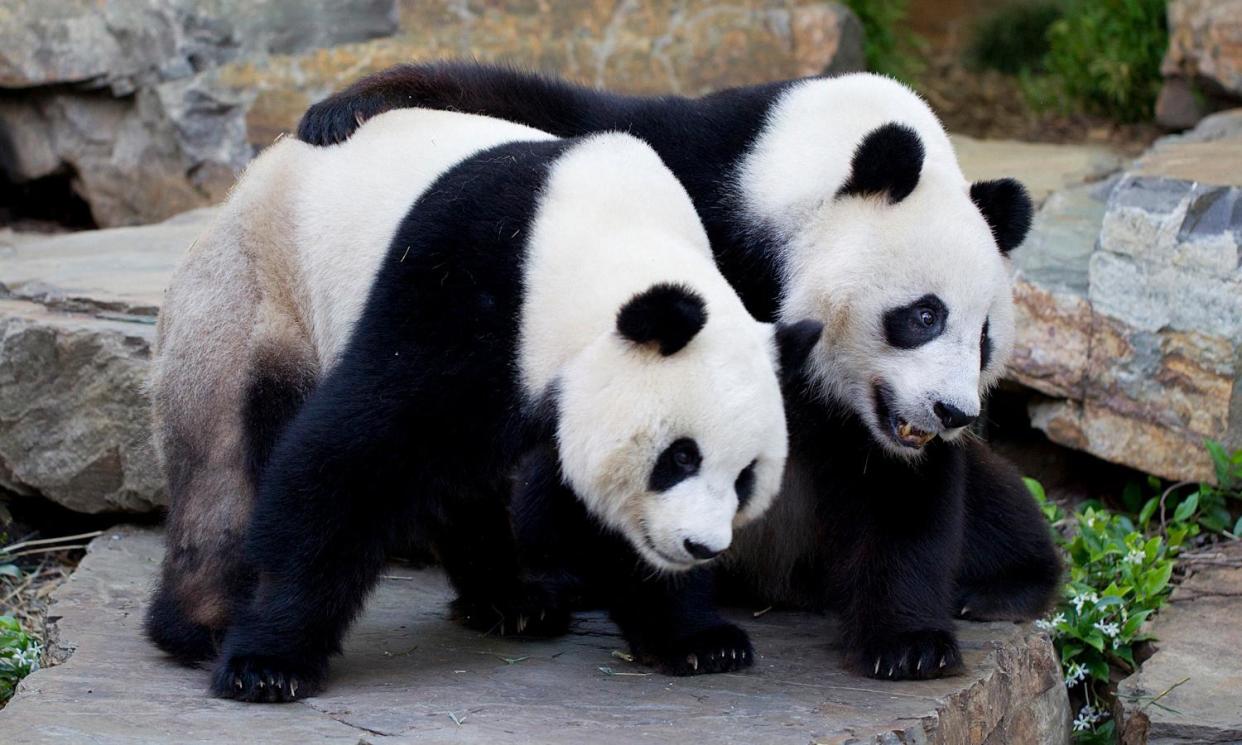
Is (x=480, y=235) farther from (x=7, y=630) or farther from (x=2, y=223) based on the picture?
(x=2, y=223)

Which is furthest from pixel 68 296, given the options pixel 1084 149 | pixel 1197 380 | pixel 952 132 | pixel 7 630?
pixel 952 132

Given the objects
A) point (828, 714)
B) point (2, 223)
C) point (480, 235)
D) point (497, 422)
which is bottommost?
point (2, 223)

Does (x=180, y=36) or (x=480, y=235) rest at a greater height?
(x=480, y=235)

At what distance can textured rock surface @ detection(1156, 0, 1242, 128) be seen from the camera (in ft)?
28.8

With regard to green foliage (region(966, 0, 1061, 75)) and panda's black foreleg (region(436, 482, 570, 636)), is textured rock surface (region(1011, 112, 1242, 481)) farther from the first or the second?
green foliage (region(966, 0, 1061, 75))

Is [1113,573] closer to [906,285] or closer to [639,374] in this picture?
[906,285]

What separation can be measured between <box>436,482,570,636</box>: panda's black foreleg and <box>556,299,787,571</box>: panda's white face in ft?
3.01

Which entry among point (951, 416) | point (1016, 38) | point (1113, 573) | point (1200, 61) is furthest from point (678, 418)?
point (1016, 38)

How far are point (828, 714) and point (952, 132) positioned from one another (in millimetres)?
7651

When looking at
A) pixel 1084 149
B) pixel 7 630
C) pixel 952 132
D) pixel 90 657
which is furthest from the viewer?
pixel 952 132

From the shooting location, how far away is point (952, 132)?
10961 mm

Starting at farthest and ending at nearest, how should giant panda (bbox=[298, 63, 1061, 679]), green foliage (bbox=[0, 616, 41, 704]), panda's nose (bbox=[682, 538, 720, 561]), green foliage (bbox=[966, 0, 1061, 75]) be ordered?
green foliage (bbox=[966, 0, 1061, 75]) < green foliage (bbox=[0, 616, 41, 704]) < giant panda (bbox=[298, 63, 1061, 679]) < panda's nose (bbox=[682, 538, 720, 561])

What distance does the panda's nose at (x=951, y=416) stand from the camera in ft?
13.5

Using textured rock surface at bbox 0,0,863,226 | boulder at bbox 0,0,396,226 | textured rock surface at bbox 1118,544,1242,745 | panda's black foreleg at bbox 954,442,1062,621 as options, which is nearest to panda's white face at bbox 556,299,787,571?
panda's black foreleg at bbox 954,442,1062,621
